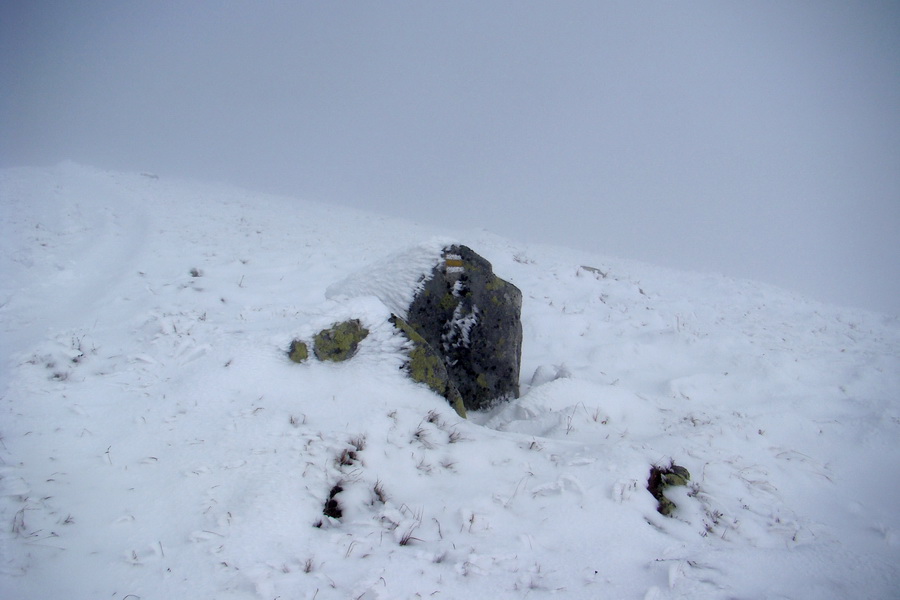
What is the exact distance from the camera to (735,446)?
4.68 metres

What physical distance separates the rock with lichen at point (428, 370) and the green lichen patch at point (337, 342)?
1.89 ft

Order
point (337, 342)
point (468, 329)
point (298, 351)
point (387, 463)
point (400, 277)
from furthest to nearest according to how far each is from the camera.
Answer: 1. point (400, 277)
2. point (468, 329)
3. point (337, 342)
4. point (298, 351)
5. point (387, 463)

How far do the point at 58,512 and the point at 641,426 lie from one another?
18.7ft

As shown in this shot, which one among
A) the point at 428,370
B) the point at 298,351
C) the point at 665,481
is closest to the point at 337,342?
the point at 298,351

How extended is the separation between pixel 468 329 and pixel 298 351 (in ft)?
7.40

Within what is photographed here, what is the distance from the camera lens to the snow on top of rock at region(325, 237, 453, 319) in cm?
590

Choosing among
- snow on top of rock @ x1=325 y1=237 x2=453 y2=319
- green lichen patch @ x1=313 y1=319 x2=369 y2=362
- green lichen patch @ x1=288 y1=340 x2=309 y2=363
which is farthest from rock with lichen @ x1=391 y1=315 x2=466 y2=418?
green lichen patch @ x1=288 y1=340 x2=309 y2=363

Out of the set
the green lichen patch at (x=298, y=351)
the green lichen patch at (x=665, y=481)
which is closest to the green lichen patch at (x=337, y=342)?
the green lichen patch at (x=298, y=351)

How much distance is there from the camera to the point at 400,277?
19.9 ft

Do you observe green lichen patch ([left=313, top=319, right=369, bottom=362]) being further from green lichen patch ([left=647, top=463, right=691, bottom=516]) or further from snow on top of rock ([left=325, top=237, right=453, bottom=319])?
green lichen patch ([left=647, top=463, right=691, bottom=516])

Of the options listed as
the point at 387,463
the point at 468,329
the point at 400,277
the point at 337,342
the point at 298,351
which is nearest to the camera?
the point at 387,463

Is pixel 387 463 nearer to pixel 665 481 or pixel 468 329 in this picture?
pixel 468 329

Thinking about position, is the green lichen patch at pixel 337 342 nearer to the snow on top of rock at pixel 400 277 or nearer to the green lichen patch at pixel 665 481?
the snow on top of rock at pixel 400 277

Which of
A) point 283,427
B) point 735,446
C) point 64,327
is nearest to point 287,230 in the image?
point 64,327
